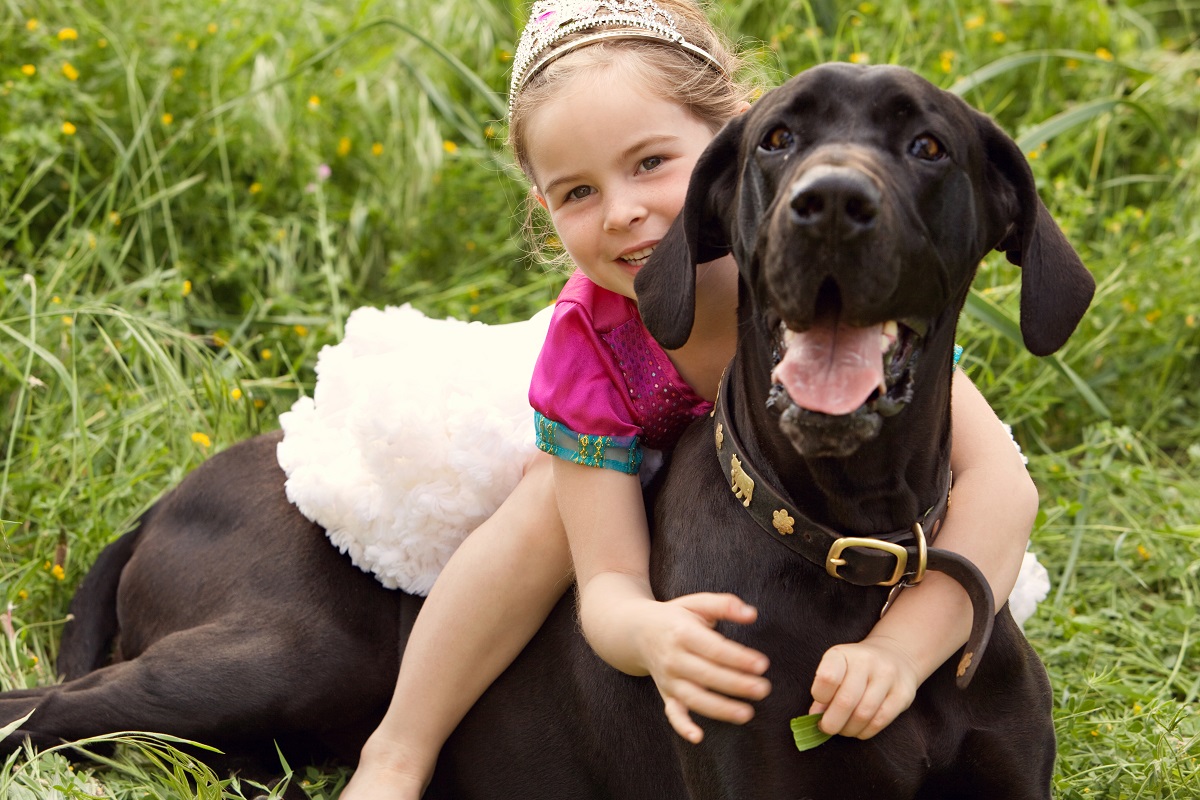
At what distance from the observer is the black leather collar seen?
200 centimetres

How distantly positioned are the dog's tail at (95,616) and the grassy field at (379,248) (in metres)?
0.12

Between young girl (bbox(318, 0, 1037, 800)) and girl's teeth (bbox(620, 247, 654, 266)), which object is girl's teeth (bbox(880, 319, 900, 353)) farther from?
girl's teeth (bbox(620, 247, 654, 266))

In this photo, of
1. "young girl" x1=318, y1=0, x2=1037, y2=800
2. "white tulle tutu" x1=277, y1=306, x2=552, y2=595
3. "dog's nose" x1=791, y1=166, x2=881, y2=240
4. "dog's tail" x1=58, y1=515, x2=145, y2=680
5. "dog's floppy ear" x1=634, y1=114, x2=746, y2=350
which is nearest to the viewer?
"dog's nose" x1=791, y1=166, x2=881, y2=240

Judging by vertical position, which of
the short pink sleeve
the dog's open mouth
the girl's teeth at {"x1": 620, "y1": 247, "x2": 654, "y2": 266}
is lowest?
the short pink sleeve

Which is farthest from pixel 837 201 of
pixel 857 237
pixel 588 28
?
pixel 588 28

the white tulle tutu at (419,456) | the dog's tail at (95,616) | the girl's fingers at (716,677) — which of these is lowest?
the dog's tail at (95,616)

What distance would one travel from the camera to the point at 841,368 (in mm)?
1905

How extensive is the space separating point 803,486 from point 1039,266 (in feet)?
1.64

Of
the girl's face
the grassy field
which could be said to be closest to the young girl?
the girl's face

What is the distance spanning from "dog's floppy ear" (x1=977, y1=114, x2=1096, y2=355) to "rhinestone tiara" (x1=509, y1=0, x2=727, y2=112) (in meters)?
0.75

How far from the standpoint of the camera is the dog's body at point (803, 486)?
6.16 ft

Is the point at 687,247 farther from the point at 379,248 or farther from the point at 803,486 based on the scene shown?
the point at 379,248

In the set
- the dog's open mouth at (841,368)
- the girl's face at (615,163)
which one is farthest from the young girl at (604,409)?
the dog's open mouth at (841,368)

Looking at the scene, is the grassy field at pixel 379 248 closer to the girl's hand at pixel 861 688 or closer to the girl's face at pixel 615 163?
the girl's hand at pixel 861 688
